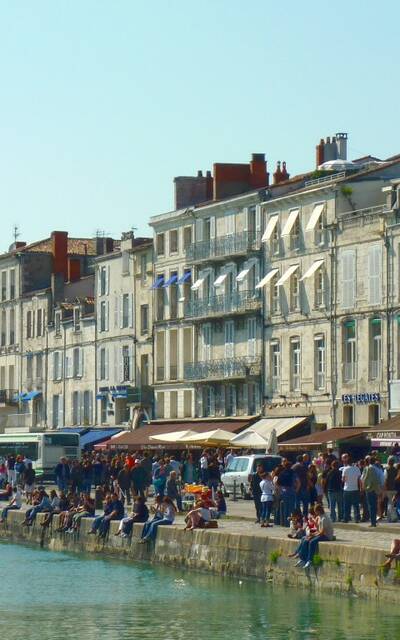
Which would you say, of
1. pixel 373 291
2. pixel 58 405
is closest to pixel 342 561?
pixel 373 291

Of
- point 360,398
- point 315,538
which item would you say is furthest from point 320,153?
point 315,538

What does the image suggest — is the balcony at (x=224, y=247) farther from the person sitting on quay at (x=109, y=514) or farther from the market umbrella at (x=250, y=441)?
the person sitting on quay at (x=109, y=514)

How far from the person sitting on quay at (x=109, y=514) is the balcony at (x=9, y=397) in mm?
61066

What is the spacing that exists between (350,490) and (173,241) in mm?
47028

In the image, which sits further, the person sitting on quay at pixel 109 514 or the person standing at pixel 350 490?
the person sitting on quay at pixel 109 514

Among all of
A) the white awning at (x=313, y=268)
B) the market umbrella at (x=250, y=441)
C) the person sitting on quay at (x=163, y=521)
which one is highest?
the white awning at (x=313, y=268)

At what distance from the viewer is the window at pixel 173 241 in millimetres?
91588

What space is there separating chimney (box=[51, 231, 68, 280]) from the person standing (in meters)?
67.4

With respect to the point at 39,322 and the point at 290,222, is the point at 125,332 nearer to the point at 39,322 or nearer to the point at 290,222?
the point at 39,322

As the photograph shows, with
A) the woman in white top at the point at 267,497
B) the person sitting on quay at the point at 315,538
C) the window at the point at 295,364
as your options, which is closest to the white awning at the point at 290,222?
the window at the point at 295,364

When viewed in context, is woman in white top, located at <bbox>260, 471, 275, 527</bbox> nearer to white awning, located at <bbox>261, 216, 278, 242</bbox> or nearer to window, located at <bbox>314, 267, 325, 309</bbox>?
window, located at <bbox>314, 267, 325, 309</bbox>

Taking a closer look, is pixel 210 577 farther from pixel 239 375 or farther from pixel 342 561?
pixel 239 375

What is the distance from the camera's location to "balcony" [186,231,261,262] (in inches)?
3265

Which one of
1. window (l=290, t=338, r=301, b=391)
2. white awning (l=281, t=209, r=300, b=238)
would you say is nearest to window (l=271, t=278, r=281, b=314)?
window (l=290, t=338, r=301, b=391)
